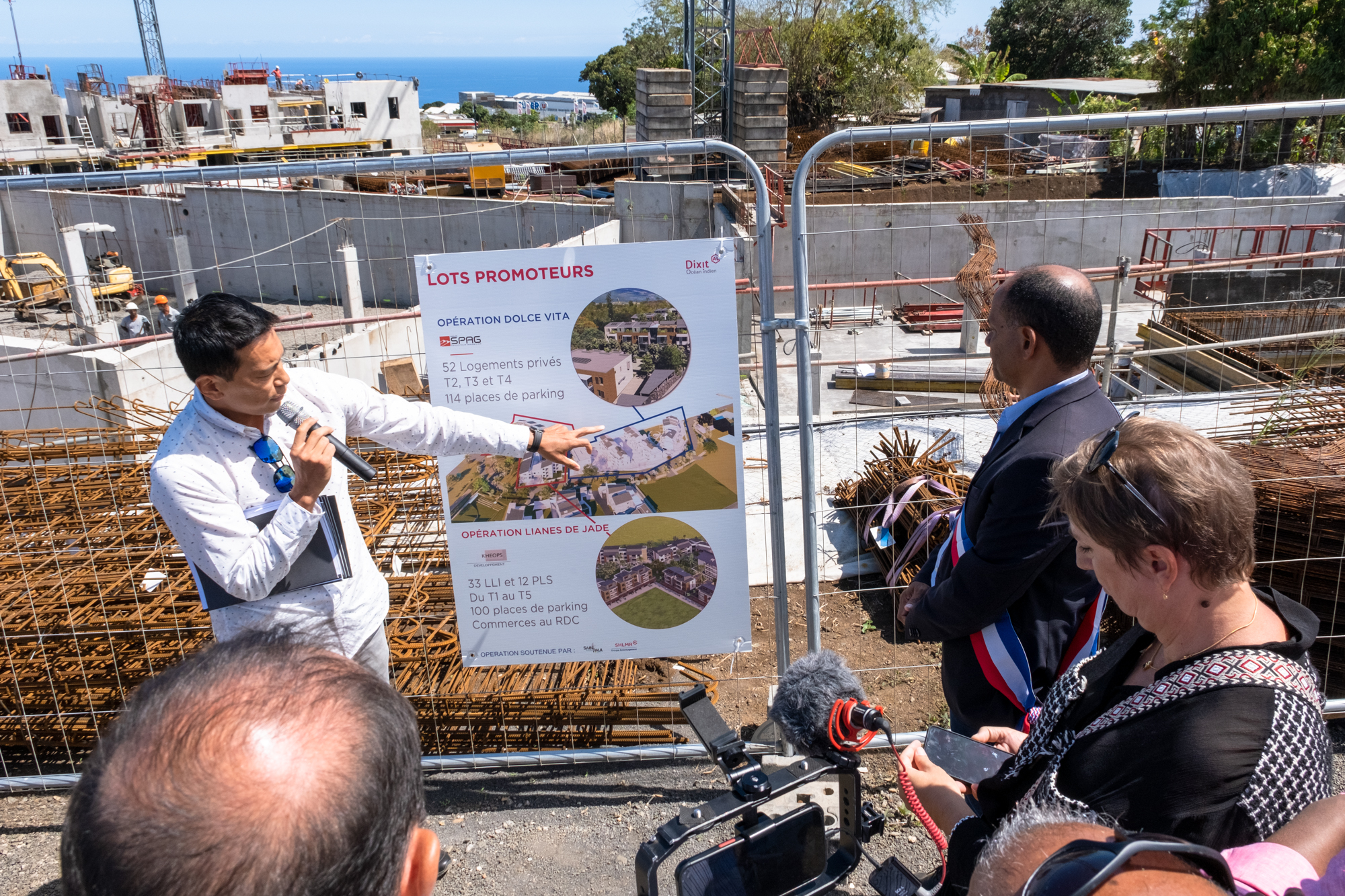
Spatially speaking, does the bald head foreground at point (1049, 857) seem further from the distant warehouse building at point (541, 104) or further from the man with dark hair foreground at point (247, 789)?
the distant warehouse building at point (541, 104)

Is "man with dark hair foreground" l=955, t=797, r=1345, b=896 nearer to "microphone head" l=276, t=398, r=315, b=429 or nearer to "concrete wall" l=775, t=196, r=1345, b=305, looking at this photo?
"microphone head" l=276, t=398, r=315, b=429

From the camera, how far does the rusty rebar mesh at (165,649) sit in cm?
378

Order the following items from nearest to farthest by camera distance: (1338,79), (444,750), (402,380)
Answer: (444,750), (402,380), (1338,79)

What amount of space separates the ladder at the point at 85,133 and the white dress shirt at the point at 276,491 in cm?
3941

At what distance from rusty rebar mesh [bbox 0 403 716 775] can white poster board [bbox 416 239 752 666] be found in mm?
744

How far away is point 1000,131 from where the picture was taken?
315 centimetres

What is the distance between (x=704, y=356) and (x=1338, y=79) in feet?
85.6

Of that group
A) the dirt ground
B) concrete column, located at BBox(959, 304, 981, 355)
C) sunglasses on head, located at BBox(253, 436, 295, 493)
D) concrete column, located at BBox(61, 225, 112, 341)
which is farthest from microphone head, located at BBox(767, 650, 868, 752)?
concrete column, located at BBox(61, 225, 112, 341)

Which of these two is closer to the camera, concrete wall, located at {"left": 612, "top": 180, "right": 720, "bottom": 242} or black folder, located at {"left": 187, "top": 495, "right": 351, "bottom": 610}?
black folder, located at {"left": 187, "top": 495, "right": 351, "bottom": 610}

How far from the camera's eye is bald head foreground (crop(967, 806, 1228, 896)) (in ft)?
2.69

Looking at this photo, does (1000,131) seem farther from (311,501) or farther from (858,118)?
(858,118)

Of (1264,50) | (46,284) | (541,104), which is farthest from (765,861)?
(541,104)

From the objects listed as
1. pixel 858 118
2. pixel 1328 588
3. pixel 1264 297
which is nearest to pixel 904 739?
pixel 1328 588

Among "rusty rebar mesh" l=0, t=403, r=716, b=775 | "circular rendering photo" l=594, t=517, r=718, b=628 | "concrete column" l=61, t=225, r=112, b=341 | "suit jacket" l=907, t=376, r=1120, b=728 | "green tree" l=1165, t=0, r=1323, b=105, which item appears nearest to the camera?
"suit jacket" l=907, t=376, r=1120, b=728
